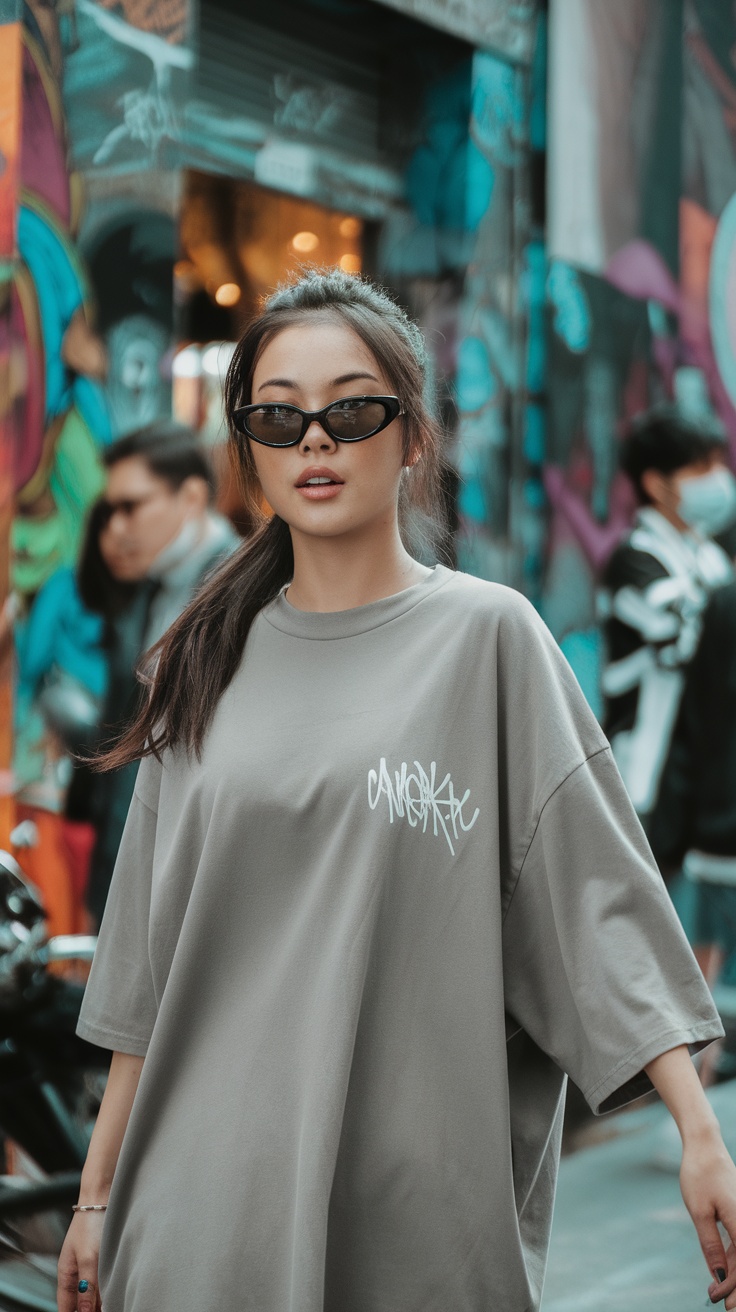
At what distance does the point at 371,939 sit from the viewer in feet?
6.18

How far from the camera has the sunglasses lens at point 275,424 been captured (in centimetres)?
202

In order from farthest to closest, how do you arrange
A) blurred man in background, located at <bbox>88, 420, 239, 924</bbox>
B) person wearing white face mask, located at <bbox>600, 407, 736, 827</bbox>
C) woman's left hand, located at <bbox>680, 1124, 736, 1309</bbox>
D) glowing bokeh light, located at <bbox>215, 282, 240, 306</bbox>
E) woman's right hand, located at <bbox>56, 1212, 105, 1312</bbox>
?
person wearing white face mask, located at <bbox>600, 407, 736, 827</bbox>, glowing bokeh light, located at <bbox>215, 282, 240, 306</bbox>, blurred man in background, located at <bbox>88, 420, 239, 924</bbox>, woman's right hand, located at <bbox>56, 1212, 105, 1312</bbox>, woman's left hand, located at <bbox>680, 1124, 736, 1309</bbox>

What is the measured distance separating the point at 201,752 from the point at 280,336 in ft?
1.90

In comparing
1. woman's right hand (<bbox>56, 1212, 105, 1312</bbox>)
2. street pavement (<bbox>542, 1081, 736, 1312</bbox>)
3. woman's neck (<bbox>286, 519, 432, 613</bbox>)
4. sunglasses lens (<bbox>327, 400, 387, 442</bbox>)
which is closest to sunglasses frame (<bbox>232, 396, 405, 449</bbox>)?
sunglasses lens (<bbox>327, 400, 387, 442</bbox>)

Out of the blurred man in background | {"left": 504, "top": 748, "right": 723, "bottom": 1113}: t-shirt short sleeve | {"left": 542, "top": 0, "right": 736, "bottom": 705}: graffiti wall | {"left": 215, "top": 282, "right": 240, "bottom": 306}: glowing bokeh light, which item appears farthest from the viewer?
{"left": 542, "top": 0, "right": 736, "bottom": 705}: graffiti wall

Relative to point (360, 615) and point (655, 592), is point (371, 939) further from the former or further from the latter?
point (655, 592)

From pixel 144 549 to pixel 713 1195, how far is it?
8.86 ft

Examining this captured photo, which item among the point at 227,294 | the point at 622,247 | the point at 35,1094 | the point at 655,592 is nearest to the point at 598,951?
the point at 35,1094

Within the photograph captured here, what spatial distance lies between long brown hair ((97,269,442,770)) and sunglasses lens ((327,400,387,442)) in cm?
7

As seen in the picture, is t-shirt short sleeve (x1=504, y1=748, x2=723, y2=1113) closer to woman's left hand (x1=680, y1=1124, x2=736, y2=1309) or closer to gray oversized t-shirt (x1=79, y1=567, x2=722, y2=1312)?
gray oversized t-shirt (x1=79, y1=567, x2=722, y2=1312)

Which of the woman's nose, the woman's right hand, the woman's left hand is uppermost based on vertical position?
the woman's nose

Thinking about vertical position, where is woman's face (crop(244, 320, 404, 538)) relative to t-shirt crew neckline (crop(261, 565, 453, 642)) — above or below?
above

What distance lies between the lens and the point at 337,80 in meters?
5.23

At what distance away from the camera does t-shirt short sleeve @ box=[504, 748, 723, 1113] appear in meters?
1.84
